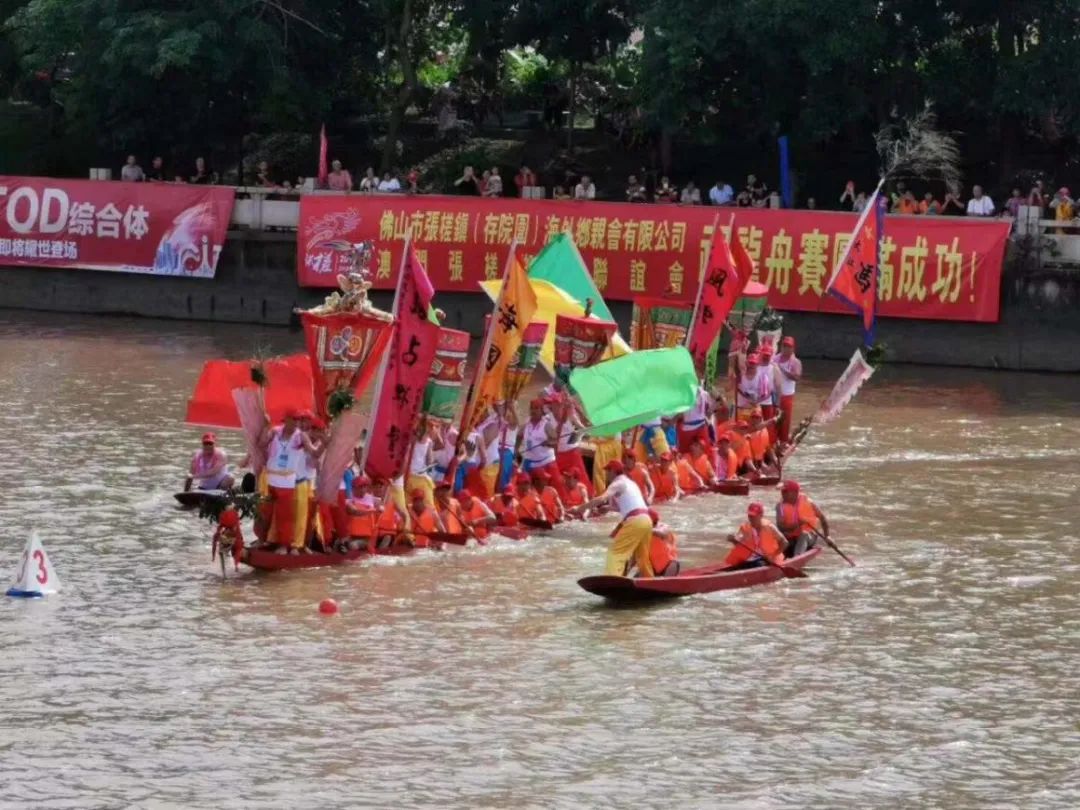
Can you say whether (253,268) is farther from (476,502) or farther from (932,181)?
(476,502)

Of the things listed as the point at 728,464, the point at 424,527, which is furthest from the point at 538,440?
the point at 728,464

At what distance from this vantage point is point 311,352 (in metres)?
22.6

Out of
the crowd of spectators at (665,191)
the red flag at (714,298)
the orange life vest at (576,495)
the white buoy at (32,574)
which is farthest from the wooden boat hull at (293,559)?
the crowd of spectators at (665,191)

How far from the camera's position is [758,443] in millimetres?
27984

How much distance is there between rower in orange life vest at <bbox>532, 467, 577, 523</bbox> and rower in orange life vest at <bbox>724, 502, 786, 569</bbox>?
3.03 meters

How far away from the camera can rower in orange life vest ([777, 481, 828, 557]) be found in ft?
72.0

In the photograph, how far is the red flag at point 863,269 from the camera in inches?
1125

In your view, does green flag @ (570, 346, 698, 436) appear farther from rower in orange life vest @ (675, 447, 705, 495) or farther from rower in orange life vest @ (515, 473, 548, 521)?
rower in orange life vest @ (675, 447, 705, 495)

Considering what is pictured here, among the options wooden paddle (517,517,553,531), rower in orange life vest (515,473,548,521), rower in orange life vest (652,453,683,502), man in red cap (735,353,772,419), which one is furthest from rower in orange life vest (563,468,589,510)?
man in red cap (735,353,772,419)

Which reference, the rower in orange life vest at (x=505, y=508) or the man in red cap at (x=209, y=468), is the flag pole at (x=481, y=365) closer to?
the rower in orange life vest at (x=505, y=508)

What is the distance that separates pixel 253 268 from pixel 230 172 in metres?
6.33

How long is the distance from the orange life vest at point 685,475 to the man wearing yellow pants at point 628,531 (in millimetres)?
5821

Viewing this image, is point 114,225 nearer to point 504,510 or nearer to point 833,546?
point 504,510

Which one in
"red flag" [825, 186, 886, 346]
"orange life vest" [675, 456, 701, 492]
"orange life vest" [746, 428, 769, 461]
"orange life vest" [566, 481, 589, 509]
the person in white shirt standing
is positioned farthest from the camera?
the person in white shirt standing
